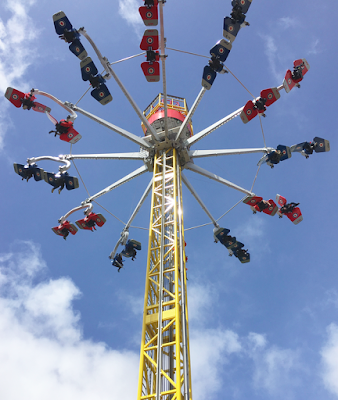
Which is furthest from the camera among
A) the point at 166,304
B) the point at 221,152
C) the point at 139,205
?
the point at 139,205

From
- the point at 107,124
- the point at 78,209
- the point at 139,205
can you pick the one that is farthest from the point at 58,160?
the point at 139,205

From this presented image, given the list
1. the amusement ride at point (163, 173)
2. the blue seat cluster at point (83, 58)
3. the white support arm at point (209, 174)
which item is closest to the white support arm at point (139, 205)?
the amusement ride at point (163, 173)

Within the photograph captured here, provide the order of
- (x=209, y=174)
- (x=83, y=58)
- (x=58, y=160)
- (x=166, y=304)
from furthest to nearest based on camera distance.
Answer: (x=209, y=174) → (x=58, y=160) → (x=83, y=58) → (x=166, y=304)

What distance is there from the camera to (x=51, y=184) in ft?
63.1

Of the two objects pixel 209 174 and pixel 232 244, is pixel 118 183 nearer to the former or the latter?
pixel 209 174

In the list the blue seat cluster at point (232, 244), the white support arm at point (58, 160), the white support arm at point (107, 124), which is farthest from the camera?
the blue seat cluster at point (232, 244)

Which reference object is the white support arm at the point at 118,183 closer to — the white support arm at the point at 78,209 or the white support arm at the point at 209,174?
the white support arm at the point at 78,209

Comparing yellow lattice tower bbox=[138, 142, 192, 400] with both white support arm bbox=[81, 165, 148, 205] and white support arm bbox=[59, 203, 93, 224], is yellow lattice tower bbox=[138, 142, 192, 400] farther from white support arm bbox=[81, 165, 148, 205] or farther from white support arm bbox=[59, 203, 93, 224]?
white support arm bbox=[59, 203, 93, 224]

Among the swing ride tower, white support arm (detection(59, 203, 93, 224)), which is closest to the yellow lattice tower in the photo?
the swing ride tower

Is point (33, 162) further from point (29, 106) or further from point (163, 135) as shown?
point (163, 135)

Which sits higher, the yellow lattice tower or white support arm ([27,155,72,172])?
white support arm ([27,155,72,172])

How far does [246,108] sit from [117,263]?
11.3 m

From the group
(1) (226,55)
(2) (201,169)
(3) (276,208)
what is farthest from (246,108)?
(3) (276,208)

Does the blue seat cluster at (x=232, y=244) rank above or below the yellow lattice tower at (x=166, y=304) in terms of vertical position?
above
